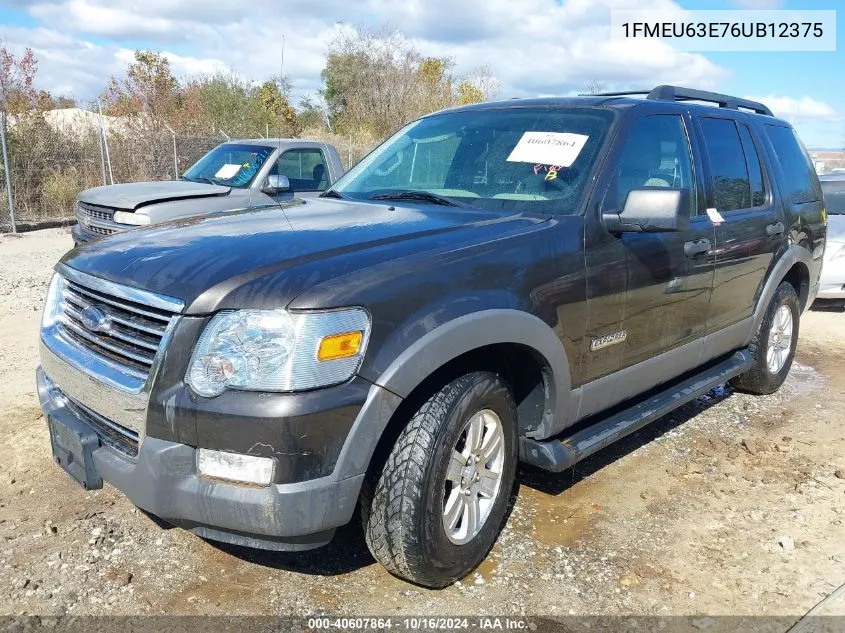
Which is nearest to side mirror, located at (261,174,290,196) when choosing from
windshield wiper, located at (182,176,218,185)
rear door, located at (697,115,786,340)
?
windshield wiper, located at (182,176,218,185)

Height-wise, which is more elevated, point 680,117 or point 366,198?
point 680,117

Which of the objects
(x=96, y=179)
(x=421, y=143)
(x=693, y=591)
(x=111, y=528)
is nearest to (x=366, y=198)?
(x=421, y=143)

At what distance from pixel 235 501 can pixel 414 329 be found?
83 cm

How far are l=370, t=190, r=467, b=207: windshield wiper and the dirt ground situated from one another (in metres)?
1.61

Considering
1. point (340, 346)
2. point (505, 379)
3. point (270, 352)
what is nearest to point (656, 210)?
point (505, 379)

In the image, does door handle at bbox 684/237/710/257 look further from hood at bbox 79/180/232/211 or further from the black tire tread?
hood at bbox 79/180/232/211

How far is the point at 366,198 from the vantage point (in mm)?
3926

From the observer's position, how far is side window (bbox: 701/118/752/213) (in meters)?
4.34

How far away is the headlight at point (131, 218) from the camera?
7.39 metres

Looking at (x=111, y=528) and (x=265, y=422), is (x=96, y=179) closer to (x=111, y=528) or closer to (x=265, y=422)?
(x=111, y=528)

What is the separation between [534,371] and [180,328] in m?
1.57

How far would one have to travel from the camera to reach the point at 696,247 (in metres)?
3.95

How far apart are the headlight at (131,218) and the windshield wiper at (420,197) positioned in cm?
434

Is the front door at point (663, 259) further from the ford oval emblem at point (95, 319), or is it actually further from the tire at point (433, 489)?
the ford oval emblem at point (95, 319)
